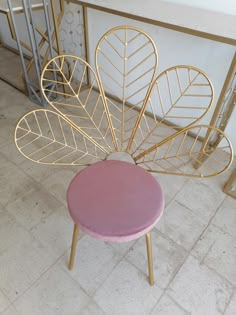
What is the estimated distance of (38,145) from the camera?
6.07 ft

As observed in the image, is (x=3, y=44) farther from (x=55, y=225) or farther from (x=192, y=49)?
(x=55, y=225)

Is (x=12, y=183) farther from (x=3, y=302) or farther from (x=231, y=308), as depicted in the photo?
(x=231, y=308)

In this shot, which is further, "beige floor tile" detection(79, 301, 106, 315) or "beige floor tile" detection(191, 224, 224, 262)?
"beige floor tile" detection(191, 224, 224, 262)

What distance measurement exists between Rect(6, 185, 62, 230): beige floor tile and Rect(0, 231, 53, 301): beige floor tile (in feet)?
0.31

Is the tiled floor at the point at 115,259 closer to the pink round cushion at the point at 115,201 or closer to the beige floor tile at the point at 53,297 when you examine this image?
the beige floor tile at the point at 53,297

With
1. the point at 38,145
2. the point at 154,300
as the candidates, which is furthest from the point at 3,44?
the point at 154,300

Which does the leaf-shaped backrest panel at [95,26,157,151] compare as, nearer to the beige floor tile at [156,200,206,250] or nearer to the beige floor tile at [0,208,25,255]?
the beige floor tile at [156,200,206,250]

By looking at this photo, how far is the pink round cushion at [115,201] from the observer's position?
86cm

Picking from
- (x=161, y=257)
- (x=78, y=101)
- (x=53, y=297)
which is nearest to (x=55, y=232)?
(x=53, y=297)

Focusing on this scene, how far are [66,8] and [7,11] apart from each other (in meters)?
0.58

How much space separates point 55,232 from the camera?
1.35 m

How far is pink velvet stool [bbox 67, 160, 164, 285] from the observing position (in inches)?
33.8

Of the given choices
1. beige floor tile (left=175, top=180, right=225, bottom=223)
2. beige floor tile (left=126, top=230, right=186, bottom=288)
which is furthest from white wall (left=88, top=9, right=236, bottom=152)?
beige floor tile (left=126, top=230, right=186, bottom=288)

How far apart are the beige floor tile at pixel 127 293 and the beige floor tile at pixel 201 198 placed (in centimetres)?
51
